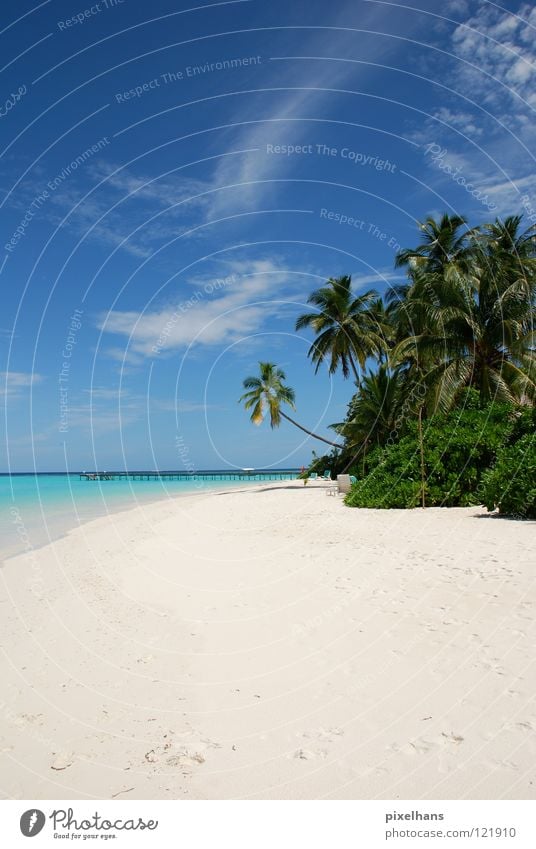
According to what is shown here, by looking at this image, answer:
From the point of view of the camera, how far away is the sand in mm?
3357

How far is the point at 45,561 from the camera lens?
42.4 feet

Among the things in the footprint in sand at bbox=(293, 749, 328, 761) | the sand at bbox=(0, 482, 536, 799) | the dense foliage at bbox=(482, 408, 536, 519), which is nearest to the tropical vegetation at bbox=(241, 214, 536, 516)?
the dense foliage at bbox=(482, 408, 536, 519)

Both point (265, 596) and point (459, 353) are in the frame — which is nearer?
point (265, 596)

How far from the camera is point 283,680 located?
4730 millimetres

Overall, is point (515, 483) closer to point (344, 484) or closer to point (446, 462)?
point (446, 462)

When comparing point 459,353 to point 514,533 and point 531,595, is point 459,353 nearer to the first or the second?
point 514,533

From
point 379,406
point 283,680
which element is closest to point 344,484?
point 379,406

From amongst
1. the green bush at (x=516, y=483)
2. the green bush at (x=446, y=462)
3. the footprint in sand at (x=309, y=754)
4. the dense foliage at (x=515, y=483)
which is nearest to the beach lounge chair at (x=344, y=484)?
the green bush at (x=446, y=462)

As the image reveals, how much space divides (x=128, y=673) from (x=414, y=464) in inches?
546

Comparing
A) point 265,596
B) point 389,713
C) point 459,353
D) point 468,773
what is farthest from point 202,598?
point 459,353

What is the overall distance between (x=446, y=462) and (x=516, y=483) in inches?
185

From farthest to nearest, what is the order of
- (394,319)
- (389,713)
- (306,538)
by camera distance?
(394,319) < (306,538) < (389,713)

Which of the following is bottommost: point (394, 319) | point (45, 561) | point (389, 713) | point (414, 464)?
point (45, 561)

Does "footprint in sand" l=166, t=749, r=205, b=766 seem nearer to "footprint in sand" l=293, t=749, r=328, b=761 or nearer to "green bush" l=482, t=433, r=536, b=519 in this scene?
"footprint in sand" l=293, t=749, r=328, b=761
